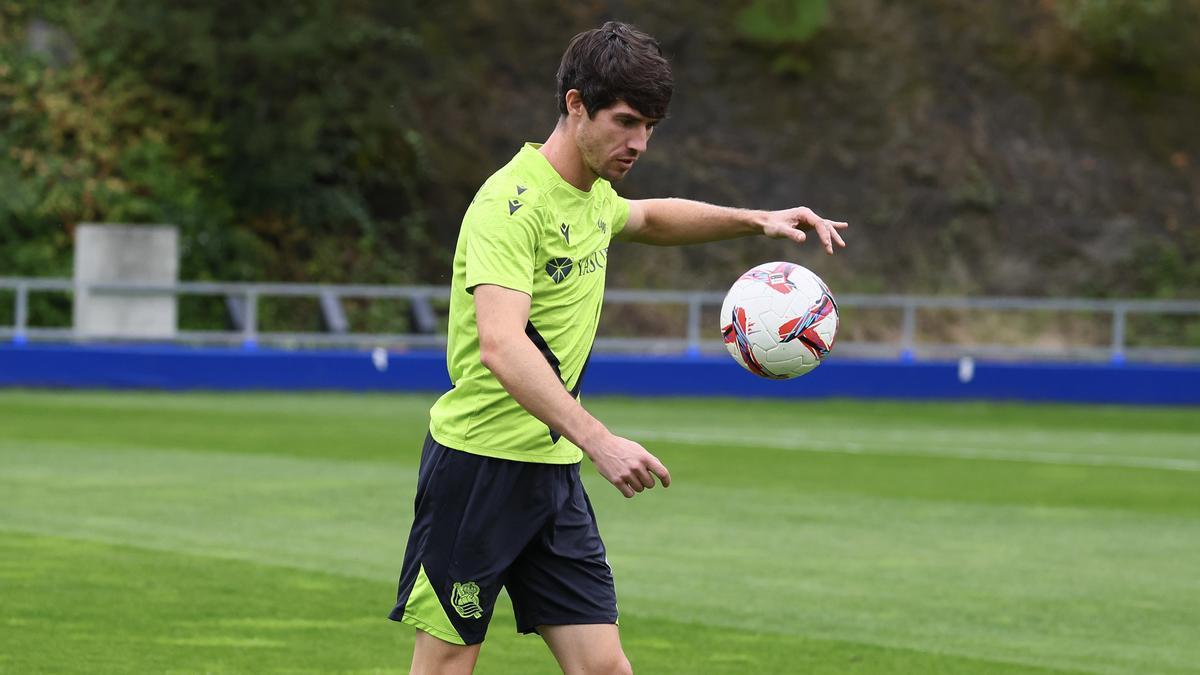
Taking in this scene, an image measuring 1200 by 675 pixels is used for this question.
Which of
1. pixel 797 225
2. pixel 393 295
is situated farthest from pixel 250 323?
pixel 797 225

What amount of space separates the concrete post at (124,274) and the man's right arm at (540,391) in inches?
853

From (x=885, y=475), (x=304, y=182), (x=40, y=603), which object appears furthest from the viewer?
(x=304, y=182)

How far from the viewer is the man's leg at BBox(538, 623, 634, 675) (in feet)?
16.1

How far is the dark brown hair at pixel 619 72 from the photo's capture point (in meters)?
4.61

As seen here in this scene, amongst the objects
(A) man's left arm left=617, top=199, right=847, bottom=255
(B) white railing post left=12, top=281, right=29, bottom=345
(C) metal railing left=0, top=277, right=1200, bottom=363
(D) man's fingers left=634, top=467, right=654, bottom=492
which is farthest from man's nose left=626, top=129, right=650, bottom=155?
(B) white railing post left=12, top=281, right=29, bottom=345

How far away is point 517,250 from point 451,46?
107ft

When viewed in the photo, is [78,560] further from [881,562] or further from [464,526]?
[464,526]

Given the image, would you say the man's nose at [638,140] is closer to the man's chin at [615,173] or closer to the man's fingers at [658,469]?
the man's chin at [615,173]

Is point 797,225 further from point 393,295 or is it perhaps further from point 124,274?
point 124,274

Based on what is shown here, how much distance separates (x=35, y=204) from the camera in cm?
3028

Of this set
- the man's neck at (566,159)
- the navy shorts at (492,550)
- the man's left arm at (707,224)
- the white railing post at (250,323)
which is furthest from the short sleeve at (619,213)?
the white railing post at (250,323)

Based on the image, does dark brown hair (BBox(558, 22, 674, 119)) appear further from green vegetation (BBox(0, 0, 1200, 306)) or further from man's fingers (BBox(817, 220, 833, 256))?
green vegetation (BBox(0, 0, 1200, 306))

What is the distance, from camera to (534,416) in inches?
181

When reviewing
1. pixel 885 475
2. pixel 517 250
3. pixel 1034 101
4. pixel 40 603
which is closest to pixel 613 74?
pixel 517 250
